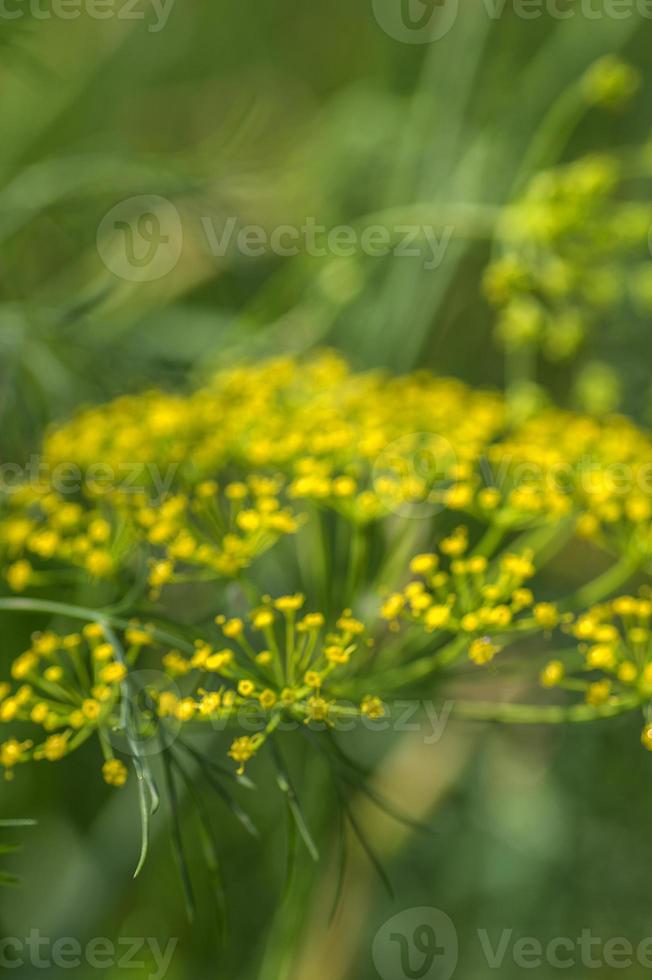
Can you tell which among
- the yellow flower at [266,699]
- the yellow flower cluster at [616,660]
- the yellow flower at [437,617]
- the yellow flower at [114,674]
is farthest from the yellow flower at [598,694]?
the yellow flower at [114,674]

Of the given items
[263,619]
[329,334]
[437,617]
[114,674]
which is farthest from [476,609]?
[329,334]

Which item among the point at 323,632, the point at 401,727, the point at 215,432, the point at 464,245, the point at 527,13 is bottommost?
the point at 401,727

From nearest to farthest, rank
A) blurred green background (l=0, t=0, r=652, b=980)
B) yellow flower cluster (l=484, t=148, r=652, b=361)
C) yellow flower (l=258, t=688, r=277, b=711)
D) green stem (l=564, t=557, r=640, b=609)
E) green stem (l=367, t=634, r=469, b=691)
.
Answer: yellow flower (l=258, t=688, r=277, b=711), green stem (l=367, t=634, r=469, b=691), green stem (l=564, t=557, r=640, b=609), yellow flower cluster (l=484, t=148, r=652, b=361), blurred green background (l=0, t=0, r=652, b=980)

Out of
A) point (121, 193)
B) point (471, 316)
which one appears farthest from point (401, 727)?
point (121, 193)

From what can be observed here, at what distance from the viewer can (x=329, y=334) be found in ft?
5.13

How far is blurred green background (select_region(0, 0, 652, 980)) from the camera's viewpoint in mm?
1320

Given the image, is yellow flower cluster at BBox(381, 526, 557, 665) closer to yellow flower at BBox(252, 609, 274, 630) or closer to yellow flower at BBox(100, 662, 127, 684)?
yellow flower at BBox(252, 609, 274, 630)

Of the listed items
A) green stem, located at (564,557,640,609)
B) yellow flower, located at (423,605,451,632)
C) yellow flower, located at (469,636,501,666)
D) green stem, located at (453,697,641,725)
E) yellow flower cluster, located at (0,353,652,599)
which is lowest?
green stem, located at (453,697,641,725)

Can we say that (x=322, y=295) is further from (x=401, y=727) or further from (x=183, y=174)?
(x=401, y=727)

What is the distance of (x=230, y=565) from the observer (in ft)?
2.96

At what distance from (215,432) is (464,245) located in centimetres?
54

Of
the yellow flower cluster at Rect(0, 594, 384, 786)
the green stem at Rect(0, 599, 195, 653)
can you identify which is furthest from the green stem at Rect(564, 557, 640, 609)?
the green stem at Rect(0, 599, 195, 653)

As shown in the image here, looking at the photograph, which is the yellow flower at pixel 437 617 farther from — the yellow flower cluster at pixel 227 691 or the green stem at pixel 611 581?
the green stem at pixel 611 581

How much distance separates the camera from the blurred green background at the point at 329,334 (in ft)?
4.33
